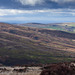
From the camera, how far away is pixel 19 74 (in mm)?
19875

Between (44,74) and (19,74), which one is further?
(19,74)

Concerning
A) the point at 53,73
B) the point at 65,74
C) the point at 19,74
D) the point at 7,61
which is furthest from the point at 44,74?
the point at 7,61

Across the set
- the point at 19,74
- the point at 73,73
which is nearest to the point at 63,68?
the point at 73,73

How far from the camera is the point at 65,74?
1727cm

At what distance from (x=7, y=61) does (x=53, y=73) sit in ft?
594

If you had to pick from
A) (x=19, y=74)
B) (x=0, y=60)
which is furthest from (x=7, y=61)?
(x=19, y=74)

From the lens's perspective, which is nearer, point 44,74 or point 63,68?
point 44,74

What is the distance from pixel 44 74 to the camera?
55.7 ft

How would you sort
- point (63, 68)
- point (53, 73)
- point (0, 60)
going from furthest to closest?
point (0, 60) → point (63, 68) → point (53, 73)

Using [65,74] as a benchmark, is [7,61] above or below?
below

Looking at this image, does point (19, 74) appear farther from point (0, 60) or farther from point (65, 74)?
point (0, 60)

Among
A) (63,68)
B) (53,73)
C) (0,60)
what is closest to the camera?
(53,73)

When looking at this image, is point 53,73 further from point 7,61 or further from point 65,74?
point 7,61

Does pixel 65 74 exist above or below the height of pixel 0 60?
above
